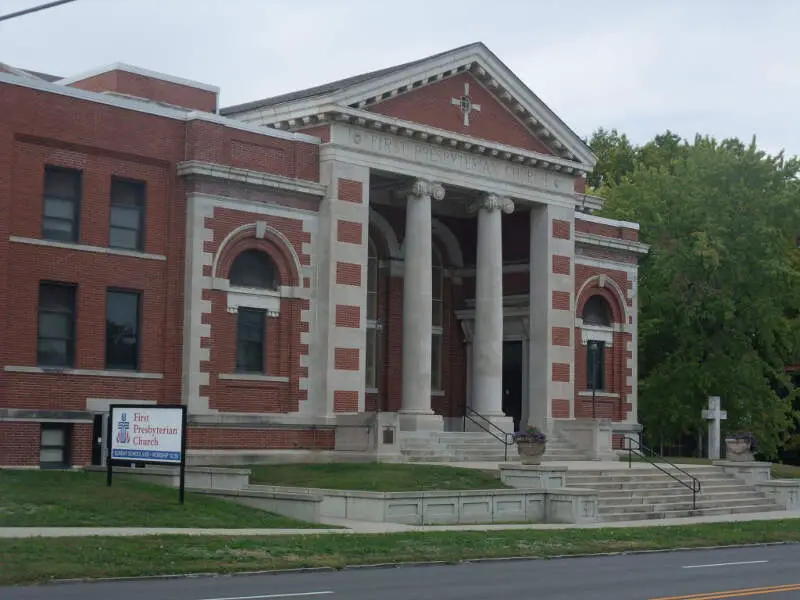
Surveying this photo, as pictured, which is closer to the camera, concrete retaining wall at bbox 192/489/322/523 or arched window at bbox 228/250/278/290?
concrete retaining wall at bbox 192/489/322/523

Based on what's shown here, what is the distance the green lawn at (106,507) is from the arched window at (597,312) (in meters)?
24.4

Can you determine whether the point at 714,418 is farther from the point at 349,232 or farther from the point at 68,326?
the point at 68,326

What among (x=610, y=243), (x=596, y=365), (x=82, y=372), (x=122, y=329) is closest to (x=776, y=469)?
(x=596, y=365)

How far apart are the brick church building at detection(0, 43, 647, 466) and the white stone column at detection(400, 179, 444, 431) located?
2.8 inches

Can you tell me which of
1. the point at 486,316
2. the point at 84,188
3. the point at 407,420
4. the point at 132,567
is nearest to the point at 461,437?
the point at 407,420

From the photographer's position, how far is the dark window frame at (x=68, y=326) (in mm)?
35031

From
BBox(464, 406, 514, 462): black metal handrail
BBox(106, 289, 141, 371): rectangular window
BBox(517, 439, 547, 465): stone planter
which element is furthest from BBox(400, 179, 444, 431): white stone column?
BBox(106, 289, 141, 371): rectangular window

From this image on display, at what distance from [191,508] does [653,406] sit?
3369cm

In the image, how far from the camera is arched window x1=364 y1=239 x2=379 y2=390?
47.1 metres

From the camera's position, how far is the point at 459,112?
44375 millimetres

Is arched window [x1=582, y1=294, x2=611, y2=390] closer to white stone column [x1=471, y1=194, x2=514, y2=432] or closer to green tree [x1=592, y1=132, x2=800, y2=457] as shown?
green tree [x1=592, y1=132, x2=800, y2=457]

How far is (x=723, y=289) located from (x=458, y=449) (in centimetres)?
1905

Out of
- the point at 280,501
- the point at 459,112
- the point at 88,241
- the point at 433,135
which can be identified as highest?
the point at 459,112

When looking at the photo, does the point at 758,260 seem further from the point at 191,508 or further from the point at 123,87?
the point at 191,508
